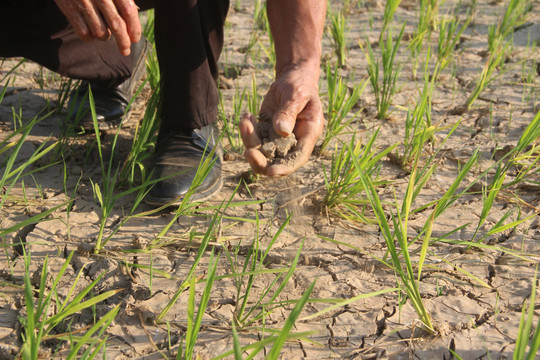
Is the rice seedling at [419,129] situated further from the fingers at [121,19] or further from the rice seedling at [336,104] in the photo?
the fingers at [121,19]

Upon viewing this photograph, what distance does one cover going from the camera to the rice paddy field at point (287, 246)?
1.44m

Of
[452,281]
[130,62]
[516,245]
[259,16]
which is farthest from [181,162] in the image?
[259,16]

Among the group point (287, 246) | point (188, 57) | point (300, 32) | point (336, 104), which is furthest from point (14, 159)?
point (336, 104)

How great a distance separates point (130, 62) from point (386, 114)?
1156mm

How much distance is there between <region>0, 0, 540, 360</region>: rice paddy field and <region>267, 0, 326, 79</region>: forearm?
32 centimetres

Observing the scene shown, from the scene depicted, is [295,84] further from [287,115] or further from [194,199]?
[194,199]

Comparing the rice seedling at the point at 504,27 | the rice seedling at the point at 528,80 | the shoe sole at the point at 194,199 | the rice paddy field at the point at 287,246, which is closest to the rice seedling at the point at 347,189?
the rice paddy field at the point at 287,246

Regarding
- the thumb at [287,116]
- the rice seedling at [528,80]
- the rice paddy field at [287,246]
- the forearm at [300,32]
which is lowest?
the rice paddy field at [287,246]

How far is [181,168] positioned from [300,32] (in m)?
0.62

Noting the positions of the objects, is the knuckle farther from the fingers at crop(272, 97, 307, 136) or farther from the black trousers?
the fingers at crop(272, 97, 307, 136)

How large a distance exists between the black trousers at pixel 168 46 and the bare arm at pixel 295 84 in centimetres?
23

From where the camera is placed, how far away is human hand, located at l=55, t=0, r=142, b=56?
5.28 feet

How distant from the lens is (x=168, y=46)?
1.96 m

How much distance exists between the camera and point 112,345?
146 centimetres
